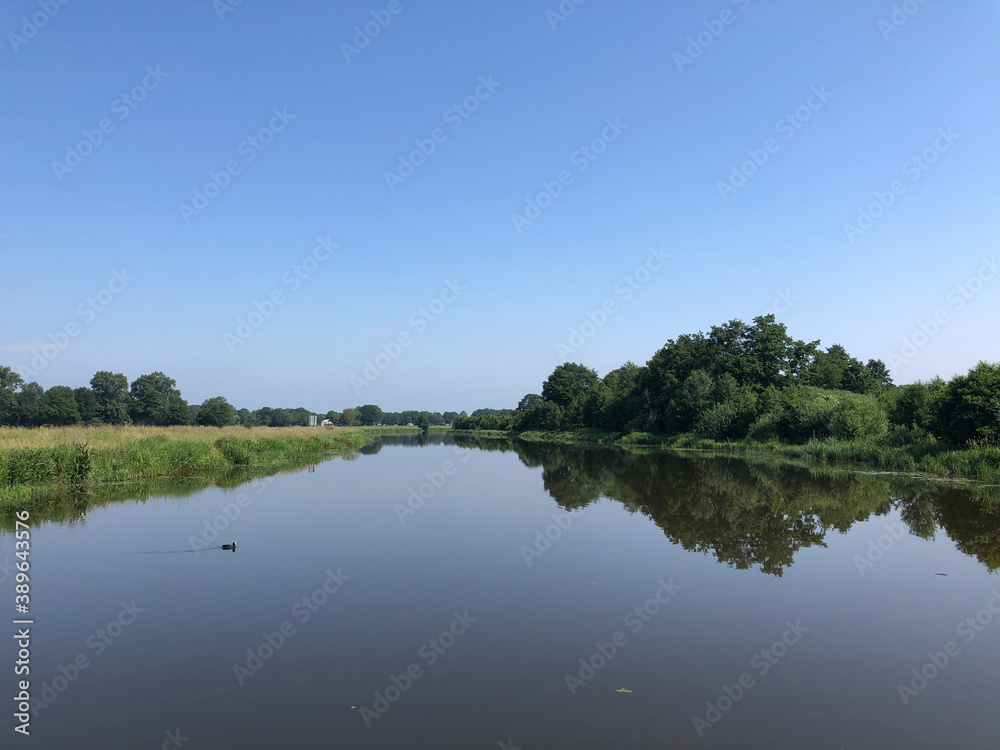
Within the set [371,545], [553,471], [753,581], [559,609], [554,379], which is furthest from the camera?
[554,379]

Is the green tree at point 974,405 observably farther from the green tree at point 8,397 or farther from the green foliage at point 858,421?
the green tree at point 8,397

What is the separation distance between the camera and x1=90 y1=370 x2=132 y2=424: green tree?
186 ft

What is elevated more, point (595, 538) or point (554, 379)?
point (554, 379)

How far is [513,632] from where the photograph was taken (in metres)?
6.68

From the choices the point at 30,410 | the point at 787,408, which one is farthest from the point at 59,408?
the point at 787,408

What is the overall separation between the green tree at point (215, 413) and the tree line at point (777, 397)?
3593 cm

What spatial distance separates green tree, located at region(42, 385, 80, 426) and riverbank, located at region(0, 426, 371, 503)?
30.7m

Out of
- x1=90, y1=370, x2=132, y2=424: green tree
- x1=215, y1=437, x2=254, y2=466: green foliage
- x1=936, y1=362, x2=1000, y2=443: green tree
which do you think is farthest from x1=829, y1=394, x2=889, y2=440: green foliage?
x1=90, y1=370, x2=132, y2=424: green tree

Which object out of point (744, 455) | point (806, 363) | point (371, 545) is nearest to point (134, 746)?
point (371, 545)

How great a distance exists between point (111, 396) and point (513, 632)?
6912 cm

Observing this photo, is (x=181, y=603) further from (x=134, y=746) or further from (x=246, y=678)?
(x=134, y=746)

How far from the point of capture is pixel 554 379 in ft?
292

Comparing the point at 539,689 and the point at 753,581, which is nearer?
the point at 539,689

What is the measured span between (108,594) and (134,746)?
4515mm
